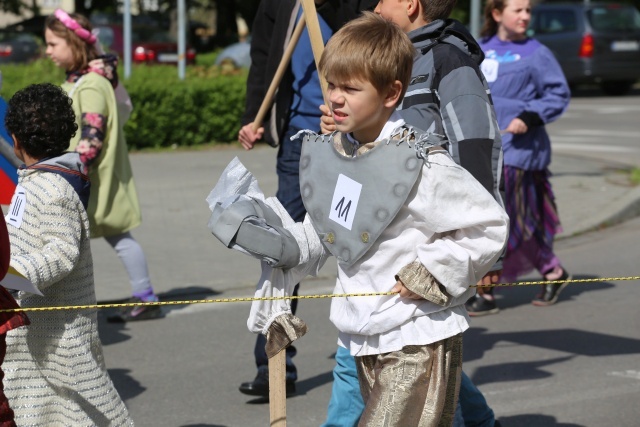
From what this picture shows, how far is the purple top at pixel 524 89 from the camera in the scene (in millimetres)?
6949

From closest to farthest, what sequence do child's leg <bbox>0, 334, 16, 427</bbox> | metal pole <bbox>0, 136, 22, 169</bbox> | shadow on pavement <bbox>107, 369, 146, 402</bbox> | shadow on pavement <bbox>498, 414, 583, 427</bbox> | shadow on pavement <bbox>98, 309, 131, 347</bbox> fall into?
1. child's leg <bbox>0, 334, 16, 427</bbox>
2. metal pole <bbox>0, 136, 22, 169</bbox>
3. shadow on pavement <bbox>498, 414, 583, 427</bbox>
4. shadow on pavement <bbox>107, 369, 146, 402</bbox>
5. shadow on pavement <bbox>98, 309, 131, 347</bbox>

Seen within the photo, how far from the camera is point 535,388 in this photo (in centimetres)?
555

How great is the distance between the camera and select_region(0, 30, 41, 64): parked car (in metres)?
24.8

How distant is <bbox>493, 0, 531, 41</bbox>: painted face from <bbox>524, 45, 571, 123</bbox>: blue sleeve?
168 mm

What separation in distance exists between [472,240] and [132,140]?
11.5 m

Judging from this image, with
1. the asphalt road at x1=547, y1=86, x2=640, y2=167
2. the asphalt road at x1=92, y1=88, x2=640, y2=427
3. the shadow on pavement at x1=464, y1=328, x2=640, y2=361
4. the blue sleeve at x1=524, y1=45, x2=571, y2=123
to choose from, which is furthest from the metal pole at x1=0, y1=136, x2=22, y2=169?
the asphalt road at x1=547, y1=86, x2=640, y2=167

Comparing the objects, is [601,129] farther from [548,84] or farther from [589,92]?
[548,84]

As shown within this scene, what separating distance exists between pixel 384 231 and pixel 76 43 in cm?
361

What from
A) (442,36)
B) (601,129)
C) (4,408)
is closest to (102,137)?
(442,36)

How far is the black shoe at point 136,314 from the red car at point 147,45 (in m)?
18.2

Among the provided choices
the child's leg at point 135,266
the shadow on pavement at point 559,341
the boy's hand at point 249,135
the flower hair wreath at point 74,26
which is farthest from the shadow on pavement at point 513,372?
the flower hair wreath at point 74,26

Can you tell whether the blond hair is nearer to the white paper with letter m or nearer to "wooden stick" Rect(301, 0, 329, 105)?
the white paper with letter m

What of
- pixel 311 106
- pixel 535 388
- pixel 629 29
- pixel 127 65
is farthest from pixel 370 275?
pixel 629 29

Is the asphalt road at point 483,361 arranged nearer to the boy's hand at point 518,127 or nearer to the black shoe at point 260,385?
the black shoe at point 260,385
